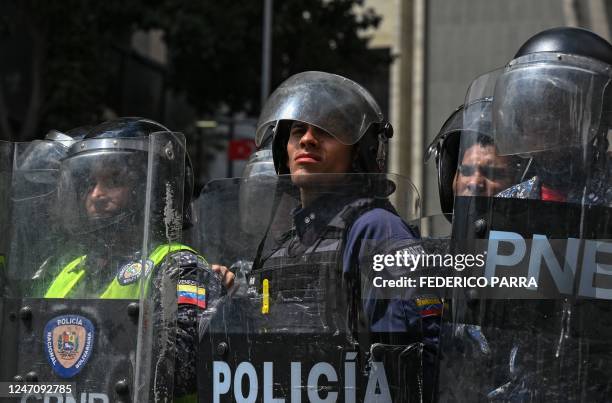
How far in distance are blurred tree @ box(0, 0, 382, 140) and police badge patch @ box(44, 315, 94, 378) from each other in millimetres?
10317

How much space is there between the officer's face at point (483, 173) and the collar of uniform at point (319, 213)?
1.28 feet

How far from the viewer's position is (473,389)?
2.70 metres

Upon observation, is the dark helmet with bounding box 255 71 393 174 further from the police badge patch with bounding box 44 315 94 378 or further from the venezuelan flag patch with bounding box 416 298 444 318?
the police badge patch with bounding box 44 315 94 378

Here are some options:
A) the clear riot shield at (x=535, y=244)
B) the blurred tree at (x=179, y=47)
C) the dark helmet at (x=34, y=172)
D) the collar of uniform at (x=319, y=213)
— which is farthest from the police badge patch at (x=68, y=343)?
the blurred tree at (x=179, y=47)

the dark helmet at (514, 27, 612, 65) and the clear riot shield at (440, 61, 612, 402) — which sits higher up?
the dark helmet at (514, 27, 612, 65)

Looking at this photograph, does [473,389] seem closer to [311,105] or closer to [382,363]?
[382,363]

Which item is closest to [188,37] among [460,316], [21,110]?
[21,110]

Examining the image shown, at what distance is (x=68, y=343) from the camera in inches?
128

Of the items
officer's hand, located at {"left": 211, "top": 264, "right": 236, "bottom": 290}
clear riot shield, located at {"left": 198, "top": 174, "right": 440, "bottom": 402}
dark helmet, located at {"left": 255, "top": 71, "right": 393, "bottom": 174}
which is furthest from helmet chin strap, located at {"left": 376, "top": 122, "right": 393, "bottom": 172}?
officer's hand, located at {"left": 211, "top": 264, "right": 236, "bottom": 290}

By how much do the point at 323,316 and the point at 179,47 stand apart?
12.7 metres

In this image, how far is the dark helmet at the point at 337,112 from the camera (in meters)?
3.47

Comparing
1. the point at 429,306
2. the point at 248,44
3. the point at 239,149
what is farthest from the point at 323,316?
the point at 248,44

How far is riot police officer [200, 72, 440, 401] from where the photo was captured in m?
2.91

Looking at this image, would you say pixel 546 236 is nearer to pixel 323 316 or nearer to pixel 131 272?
pixel 323 316
